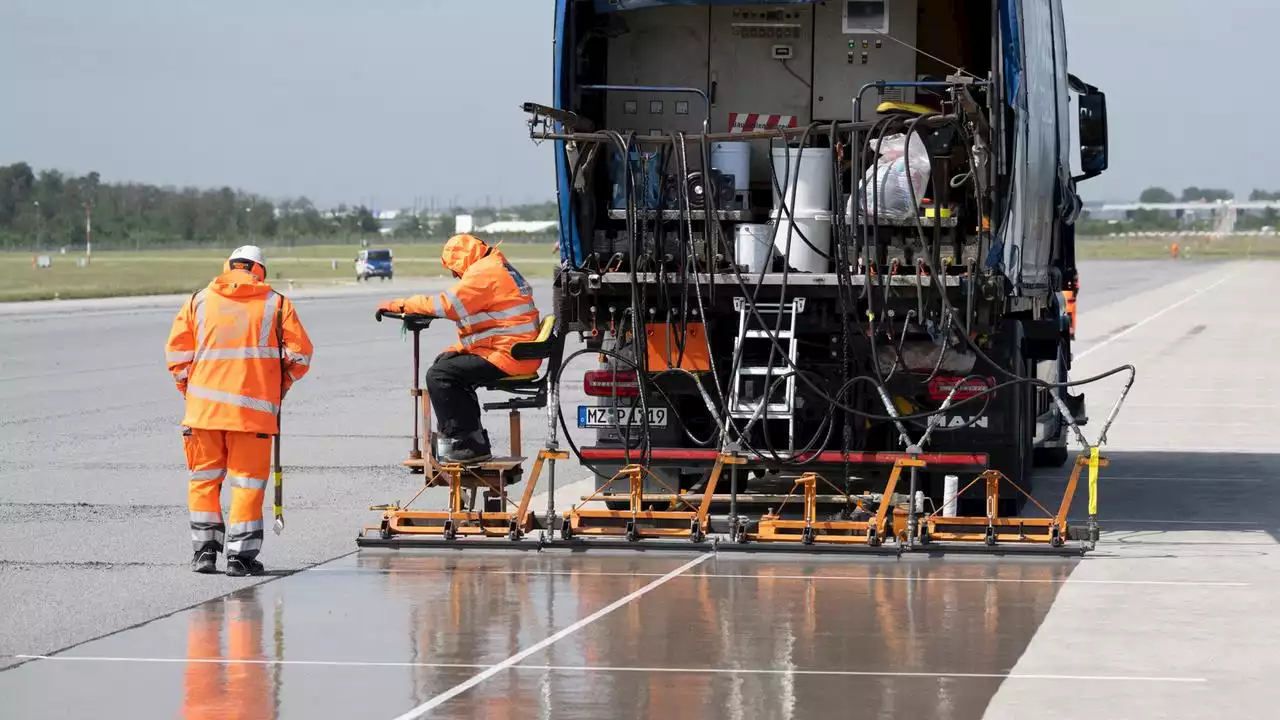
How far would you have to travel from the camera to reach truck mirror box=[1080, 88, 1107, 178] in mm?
14547

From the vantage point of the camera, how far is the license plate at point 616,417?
38.3 feet

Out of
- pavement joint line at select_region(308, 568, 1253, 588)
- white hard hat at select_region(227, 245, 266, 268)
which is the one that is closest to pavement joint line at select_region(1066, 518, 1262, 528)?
pavement joint line at select_region(308, 568, 1253, 588)

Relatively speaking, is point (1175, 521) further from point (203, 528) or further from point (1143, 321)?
point (1143, 321)

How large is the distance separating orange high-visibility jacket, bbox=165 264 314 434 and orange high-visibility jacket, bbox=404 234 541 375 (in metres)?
1.15

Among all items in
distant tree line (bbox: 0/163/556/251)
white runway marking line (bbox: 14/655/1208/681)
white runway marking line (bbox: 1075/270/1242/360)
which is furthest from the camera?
distant tree line (bbox: 0/163/556/251)

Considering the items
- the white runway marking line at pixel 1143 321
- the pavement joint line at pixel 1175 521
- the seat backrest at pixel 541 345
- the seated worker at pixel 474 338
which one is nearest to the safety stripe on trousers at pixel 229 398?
the seated worker at pixel 474 338

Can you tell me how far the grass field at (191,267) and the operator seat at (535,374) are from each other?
44150 millimetres

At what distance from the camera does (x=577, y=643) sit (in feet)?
26.7

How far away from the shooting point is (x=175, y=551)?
10.8 meters

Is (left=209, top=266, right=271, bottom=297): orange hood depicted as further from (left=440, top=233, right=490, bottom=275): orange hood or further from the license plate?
the license plate

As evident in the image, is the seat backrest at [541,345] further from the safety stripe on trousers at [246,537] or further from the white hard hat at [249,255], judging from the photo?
the safety stripe on trousers at [246,537]

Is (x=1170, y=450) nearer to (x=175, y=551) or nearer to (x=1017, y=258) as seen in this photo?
(x=1017, y=258)

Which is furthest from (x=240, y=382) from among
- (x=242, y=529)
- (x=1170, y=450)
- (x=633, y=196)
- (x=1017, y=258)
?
(x=1170, y=450)

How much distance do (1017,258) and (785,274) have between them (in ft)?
4.66
